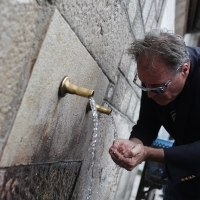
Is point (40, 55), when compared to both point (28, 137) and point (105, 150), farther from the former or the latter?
point (105, 150)

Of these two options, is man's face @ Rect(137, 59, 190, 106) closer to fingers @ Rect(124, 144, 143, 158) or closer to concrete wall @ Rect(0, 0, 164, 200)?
concrete wall @ Rect(0, 0, 164, 200)

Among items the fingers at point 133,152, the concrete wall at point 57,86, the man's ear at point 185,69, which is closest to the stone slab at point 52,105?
the concrete wall at point 57,86

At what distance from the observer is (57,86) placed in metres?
1.17

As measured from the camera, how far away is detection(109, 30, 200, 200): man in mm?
1549

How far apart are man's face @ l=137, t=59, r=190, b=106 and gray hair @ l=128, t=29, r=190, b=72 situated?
0.02m

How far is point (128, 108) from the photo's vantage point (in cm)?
248

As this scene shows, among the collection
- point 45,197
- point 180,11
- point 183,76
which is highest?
point 180,11

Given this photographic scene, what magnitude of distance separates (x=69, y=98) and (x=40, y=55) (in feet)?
1.18

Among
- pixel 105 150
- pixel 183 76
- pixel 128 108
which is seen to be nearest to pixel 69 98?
pixel 183 76

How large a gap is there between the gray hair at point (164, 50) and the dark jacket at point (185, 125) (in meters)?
0.10

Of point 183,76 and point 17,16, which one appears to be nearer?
point 17,16

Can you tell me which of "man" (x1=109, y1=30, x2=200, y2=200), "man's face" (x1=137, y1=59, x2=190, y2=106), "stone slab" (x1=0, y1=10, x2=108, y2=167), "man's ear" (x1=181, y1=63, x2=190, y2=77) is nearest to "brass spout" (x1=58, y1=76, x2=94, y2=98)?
"stone slab" (x1=0, y1=10, x2=108, y2=167)

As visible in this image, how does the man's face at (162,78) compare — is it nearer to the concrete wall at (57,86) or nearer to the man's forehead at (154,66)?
the man's forehead at (154,66)

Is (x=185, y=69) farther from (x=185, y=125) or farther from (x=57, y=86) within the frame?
(x=57, y=86)
